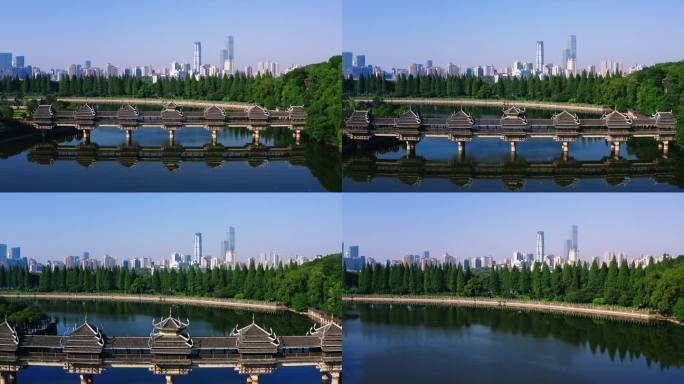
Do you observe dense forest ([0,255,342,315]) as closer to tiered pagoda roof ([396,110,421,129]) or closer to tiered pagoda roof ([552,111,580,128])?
tiered pagoda roof ([396,110,421,129])

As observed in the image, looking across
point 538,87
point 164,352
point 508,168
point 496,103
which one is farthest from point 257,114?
point 538,87

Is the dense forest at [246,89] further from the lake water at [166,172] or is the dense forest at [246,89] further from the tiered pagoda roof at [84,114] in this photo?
the tiered pagoda roof at [84,114]

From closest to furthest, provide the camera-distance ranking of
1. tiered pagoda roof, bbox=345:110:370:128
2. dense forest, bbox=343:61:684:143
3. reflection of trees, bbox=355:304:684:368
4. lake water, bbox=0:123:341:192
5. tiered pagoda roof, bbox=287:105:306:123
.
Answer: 1. reflection of trees, bbox=355:304:684:368
2. lake water, bbox=0:123:341:192
3. tiered pagoda roof, bbox=345:110:370:128
4. tiered pagoda roof, bbox=287:105:306:123
5. dense forest, bbox=343:61:684:143

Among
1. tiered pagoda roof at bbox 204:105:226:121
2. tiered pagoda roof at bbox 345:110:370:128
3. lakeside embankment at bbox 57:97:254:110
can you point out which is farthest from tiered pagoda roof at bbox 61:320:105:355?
lakeside embankment at bbox 57:97:254:110

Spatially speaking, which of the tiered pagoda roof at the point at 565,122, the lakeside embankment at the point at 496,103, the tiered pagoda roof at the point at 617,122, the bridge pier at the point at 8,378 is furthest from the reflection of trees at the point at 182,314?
the lakeside embankment at the point at 496,103

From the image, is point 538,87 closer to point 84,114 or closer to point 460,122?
point 460,122
